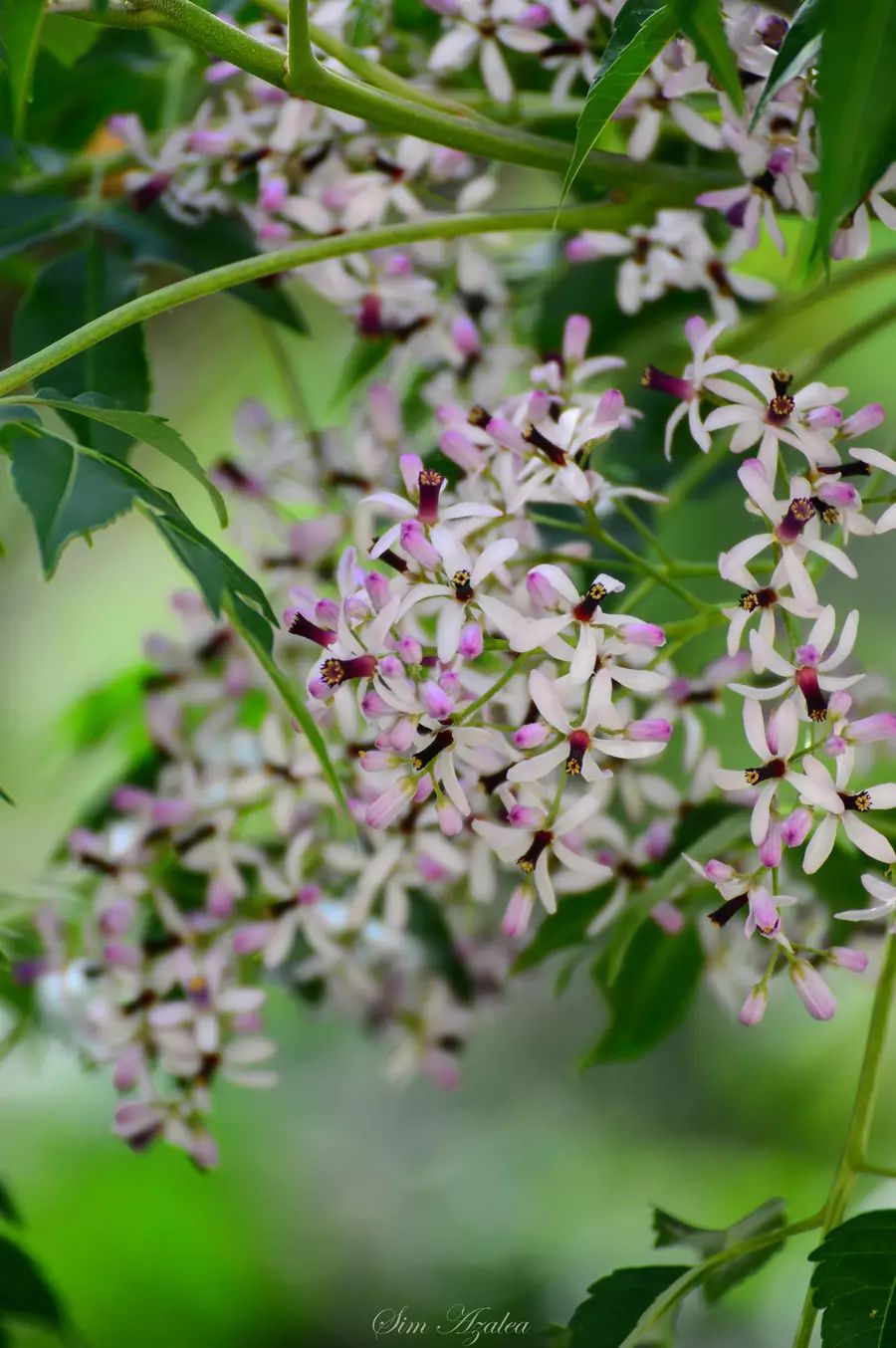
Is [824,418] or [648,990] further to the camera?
[648,990]

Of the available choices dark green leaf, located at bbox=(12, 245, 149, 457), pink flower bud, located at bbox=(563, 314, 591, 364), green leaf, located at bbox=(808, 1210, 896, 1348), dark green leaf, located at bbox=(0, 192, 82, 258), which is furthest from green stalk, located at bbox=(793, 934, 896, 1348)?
dark green leaf, located at bbox=(0, 192, 82, 258)

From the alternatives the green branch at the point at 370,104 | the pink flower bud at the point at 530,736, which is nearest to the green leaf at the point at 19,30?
the green branch at the point at 370,104

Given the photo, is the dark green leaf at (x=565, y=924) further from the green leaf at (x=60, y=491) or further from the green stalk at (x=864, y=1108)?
the green leaf at (x=60, y=491)

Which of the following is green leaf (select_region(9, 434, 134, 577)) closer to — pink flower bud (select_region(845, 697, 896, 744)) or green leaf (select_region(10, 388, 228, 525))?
green leaf (select_region(10, 388, 228, 525))

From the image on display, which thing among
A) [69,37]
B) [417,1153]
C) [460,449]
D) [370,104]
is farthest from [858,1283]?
[417,1153]

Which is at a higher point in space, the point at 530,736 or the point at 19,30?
the point at 19,30

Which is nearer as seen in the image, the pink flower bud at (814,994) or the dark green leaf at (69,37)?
the pink flower bud at (814,994)

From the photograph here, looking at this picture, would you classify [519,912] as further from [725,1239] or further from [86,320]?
[86,320]
